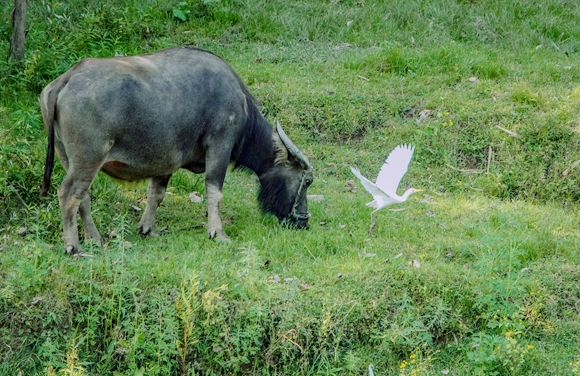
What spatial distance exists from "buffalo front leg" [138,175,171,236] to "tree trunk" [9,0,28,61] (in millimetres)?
2976

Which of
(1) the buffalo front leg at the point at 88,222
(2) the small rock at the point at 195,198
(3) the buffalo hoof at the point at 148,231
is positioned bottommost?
(2) the small rock at the point at 195,198

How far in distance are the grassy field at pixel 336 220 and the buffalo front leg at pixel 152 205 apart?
139mm

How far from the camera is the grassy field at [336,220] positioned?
6.16 meters

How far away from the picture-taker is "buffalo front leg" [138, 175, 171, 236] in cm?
762

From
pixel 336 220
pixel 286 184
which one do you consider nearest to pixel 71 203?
pixel 286 184

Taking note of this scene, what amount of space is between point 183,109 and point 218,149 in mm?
514

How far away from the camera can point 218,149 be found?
24.4 ft

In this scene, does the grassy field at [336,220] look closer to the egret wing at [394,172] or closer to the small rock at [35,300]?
the small rock at [35,300]

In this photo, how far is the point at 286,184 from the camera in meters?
7.88

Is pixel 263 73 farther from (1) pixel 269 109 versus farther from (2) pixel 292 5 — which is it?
(2) pixel 292 5

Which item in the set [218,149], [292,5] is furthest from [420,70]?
[218,149]

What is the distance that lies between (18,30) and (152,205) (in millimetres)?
3120

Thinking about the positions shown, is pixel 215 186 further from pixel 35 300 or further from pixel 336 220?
pixel 35 300

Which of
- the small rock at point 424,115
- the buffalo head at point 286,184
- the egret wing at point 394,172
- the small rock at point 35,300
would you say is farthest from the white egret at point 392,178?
the small rock at point 35,300
